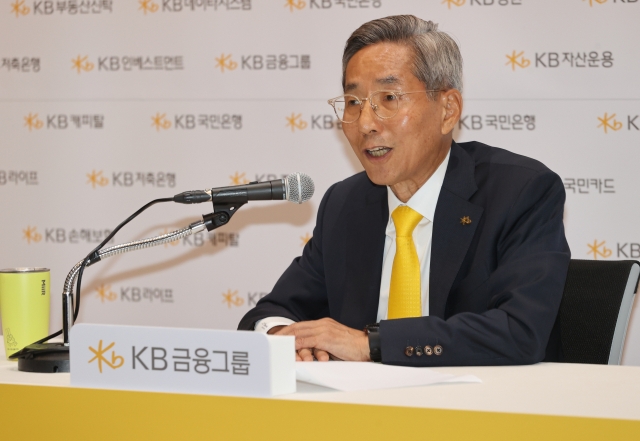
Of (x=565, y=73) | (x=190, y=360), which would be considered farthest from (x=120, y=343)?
(x=565, y=73)

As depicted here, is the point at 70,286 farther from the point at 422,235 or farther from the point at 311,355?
the point at 422,235

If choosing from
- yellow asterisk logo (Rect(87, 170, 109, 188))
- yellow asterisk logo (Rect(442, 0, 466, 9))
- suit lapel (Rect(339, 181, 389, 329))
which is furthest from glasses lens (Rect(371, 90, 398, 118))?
yellow asterisk logo (Rect(87, 170, 109, 188))

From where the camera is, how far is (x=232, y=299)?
10.9 feet

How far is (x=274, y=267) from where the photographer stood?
3283 millimetres

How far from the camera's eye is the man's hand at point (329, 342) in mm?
1711

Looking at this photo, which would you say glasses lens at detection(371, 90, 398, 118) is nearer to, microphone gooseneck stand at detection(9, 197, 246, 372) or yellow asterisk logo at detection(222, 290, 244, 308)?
microphone gooseneck stand at detection(9, 197, 246, 372)

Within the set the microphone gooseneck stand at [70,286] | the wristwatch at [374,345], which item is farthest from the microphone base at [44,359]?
the wristwatch at [374,345]

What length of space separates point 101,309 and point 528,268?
2249 mm

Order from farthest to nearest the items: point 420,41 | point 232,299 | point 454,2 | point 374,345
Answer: point 232,299 → point 454,2 → point 420,41 → point 374,345

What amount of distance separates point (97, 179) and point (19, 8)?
91 cm

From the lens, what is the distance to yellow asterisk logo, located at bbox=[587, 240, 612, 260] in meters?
2.94

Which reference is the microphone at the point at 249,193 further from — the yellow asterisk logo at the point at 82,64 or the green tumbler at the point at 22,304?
the yellow asterisk logo at the point at 82,64

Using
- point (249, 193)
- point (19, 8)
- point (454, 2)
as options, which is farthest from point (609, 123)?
point (19, 8)

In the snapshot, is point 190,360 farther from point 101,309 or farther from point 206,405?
point 101,309
